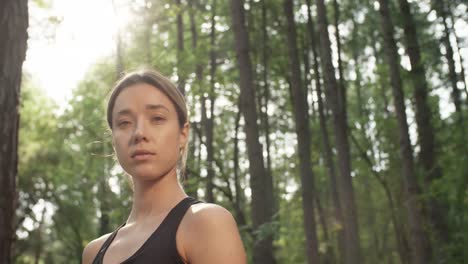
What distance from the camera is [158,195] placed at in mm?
2025

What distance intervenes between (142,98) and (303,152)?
9.61m

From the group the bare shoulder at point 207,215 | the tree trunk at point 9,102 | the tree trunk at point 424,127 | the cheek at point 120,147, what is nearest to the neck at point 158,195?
the cheek at point 120,147

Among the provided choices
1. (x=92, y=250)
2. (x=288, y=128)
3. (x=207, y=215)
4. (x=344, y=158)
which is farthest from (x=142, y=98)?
(x=288, y=128)

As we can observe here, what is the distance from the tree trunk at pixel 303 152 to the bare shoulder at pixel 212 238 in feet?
30.2

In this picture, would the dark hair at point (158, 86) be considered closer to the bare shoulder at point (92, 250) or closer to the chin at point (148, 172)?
the chin at point (148, 172)

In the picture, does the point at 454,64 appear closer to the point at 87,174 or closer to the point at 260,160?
the point at 260,160

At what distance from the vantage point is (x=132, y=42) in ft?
62.1

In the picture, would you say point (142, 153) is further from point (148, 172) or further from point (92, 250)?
point (92, 250)

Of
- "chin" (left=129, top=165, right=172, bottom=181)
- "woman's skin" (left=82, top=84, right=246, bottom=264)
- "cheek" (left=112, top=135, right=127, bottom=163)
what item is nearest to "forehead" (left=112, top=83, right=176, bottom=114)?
"woman's skin" (left=82, top=84, right=246, bottom=264)

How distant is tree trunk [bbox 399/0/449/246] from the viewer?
10.8 meters

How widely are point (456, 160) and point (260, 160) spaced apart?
3.66 m

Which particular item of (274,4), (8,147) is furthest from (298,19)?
(8,147)

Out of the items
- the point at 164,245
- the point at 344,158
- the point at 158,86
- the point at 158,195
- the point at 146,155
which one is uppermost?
the point at 344,158

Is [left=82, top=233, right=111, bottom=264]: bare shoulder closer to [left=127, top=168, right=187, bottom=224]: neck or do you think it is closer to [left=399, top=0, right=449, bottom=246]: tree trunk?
[left=127, top=168, right=187, bottom=224]: neck
